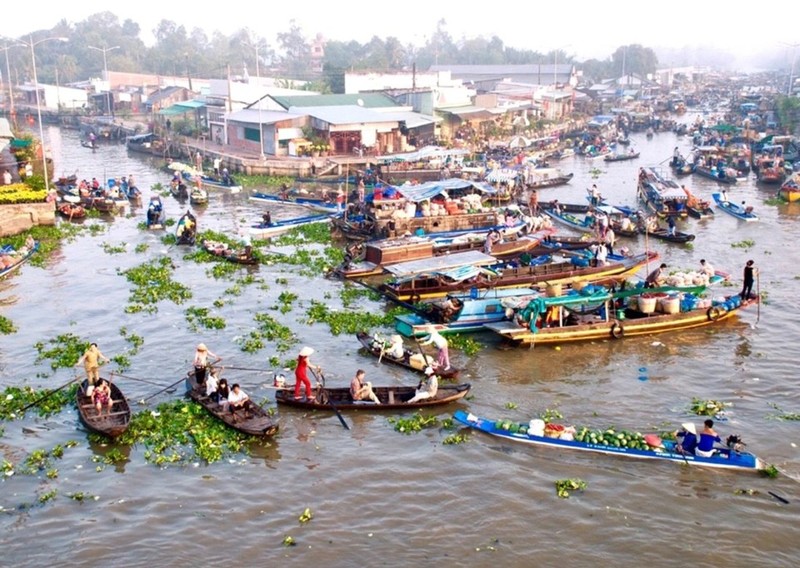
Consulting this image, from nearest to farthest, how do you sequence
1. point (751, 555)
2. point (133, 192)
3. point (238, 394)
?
point (751, 555), point (238, 394), point (133, 192)

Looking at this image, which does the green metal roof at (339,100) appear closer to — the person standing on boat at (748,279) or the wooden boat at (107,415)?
the person standing on boat at (748,279)

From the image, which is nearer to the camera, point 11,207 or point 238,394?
point 238,394

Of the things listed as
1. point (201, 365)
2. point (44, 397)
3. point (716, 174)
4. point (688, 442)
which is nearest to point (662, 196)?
point (716, 174)

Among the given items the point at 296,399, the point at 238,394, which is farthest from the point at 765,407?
the point at 238,394

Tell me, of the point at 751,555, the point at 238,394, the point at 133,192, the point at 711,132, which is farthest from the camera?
the point at 711,132

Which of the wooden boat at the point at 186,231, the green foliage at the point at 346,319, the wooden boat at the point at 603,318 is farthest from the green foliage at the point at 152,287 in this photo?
the wooden boat at the point at 603,318

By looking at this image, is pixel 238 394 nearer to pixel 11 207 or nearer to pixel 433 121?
pixel 11 207
